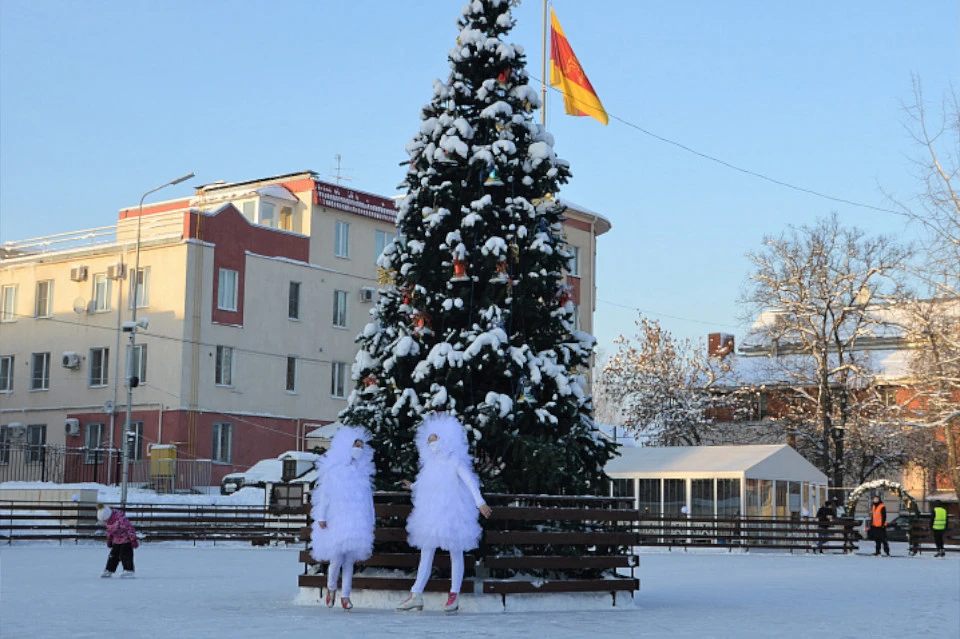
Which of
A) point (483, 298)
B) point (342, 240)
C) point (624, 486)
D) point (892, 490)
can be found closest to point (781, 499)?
point (892, 490)

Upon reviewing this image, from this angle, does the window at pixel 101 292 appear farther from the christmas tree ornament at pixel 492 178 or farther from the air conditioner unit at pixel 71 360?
the christmas tree ornament at pixel 492 178

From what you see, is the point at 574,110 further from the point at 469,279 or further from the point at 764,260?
the point at 764,260

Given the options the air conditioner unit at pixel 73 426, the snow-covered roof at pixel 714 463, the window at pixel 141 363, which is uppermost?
the window at pixel 141 363

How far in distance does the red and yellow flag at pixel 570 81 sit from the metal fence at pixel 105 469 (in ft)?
84.3

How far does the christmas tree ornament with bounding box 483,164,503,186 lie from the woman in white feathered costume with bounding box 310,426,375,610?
3.44 metres

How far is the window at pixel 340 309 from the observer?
59.3 m

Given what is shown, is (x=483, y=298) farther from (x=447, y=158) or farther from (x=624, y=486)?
(x=624, y=486)

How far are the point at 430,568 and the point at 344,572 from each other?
967mm

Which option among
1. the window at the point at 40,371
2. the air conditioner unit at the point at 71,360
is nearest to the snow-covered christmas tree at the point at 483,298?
the air conditioner unit at the point at 71,360

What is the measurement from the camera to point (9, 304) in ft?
196

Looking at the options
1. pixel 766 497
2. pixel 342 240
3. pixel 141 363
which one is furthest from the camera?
pixel 342 240

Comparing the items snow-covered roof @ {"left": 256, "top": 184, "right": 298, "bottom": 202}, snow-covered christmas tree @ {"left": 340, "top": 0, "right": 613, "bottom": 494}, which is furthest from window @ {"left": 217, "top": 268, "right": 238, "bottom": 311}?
snow-covered christmas tree @ {"left": 340, "top": 0, "right": 613, "bottom": 494}

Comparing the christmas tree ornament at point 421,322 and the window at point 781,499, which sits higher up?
the christmas tree ornament at point 421,322

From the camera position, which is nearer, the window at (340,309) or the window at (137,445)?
the window at (137,445)
